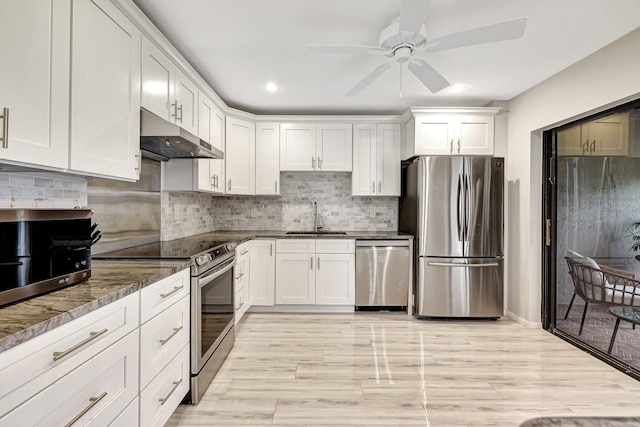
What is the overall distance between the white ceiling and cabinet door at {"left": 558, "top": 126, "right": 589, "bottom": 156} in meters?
0.56

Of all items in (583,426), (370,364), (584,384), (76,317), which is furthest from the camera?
(370,364)

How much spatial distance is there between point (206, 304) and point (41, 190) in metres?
1.09

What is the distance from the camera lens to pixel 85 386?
1111 millimetres

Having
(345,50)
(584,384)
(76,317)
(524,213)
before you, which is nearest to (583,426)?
(76,317)

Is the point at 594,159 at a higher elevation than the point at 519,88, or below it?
below

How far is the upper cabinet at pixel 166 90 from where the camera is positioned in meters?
2.12

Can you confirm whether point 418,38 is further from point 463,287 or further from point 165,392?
point 463,287

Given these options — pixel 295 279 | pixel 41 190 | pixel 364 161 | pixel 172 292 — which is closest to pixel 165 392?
pixel 172 292

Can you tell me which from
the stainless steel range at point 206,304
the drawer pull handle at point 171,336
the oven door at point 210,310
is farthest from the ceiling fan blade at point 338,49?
the drawer pull handle at point 171,336

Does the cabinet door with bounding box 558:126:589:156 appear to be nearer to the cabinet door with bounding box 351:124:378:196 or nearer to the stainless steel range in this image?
the cabinet door with bounding box 351:124:378:196

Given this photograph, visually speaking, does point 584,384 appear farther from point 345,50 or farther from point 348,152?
point 348,152

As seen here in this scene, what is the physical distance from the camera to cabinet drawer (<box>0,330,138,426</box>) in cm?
91

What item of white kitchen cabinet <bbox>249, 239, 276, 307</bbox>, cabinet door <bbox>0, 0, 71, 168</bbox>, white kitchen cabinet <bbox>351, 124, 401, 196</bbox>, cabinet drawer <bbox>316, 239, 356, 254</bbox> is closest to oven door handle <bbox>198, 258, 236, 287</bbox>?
cabinet door <bbox>0, 0, 71, 168</bbox>

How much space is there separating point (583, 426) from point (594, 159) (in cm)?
308
